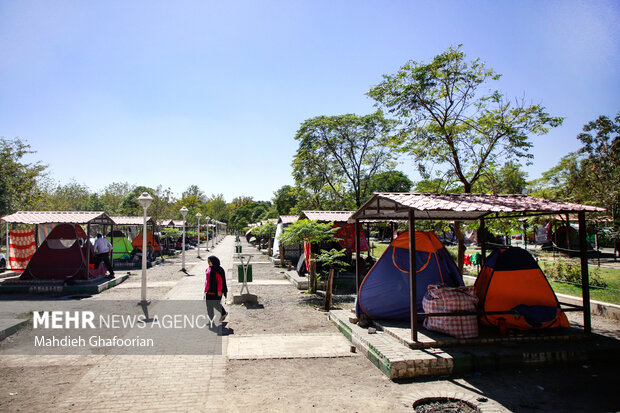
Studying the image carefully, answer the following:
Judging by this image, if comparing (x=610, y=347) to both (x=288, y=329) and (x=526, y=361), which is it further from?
(x=288, y=329)

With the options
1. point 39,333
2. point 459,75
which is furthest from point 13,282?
point 459,75

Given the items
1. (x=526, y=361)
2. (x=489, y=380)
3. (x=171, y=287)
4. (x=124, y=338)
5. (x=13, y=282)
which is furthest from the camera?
(x=171, y=287)

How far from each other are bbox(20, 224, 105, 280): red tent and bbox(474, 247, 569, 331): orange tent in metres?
13.2

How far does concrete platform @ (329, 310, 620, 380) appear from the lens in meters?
5.50

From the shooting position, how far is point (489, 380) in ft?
17.5

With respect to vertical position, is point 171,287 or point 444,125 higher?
point 444,125

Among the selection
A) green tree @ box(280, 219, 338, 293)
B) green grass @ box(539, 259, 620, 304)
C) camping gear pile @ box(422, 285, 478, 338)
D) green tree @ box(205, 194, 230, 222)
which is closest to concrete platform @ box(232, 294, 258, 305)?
green tree @ box(280, 219, 338, 293)

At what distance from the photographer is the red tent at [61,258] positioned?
13.1 meters

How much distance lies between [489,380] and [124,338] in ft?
21.9

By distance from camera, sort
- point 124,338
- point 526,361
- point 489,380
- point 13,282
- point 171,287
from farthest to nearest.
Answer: point 171,287 < point 13,282 < point 124,338 < point 526,361 < point 489,380

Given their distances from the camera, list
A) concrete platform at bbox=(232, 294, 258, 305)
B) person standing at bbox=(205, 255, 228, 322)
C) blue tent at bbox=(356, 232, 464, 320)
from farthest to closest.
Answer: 1. concrete platform at bbox=(232, 294, 258, 305)
2. person standing at bbox=(205, 255, 228, 322)
3. blue tent at bbox=(356, 232, 464, 320)

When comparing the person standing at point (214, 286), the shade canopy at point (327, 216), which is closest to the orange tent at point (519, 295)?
the person standing at point (214, 286)

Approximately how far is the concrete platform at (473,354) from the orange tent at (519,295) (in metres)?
0.42

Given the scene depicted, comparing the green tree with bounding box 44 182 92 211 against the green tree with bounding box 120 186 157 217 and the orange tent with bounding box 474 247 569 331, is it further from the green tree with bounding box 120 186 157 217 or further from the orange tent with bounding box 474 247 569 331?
the orange tent with bounding box 474 247 569 331
